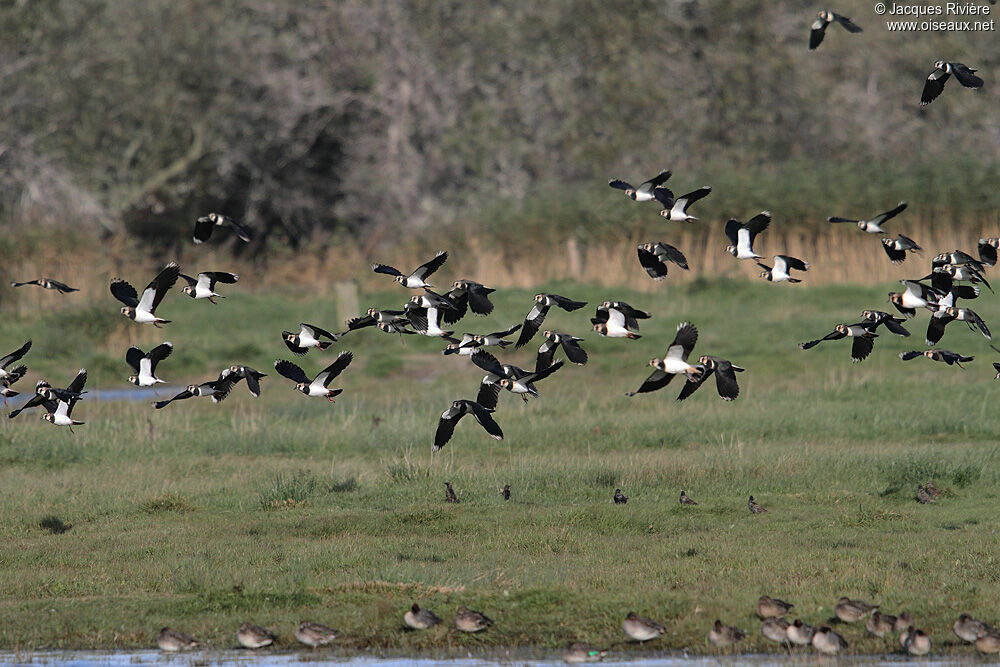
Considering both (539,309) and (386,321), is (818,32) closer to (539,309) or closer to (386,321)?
(539,309)

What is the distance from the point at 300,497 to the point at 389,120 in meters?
40.2

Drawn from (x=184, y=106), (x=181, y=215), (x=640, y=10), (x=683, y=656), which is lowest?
(x=683, y=656)

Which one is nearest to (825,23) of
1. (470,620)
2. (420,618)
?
(470,620)

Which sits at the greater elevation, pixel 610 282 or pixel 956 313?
pixel 610 282

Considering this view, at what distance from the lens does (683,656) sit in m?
12.1

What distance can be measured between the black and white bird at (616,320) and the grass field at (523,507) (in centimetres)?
248

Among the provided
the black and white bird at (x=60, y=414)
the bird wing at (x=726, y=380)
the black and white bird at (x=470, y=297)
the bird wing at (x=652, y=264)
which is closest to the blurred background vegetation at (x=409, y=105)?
the black and white bird at (x=60, y=414)

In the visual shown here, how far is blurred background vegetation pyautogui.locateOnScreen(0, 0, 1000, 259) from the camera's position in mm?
52844

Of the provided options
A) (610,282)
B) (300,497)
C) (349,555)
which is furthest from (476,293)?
(610,282)

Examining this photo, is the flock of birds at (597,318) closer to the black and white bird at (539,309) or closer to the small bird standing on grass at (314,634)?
the black and white bird at (539,309)

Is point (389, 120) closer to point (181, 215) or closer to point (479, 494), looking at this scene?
point (181, 215)

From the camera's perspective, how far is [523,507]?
57.6 ft

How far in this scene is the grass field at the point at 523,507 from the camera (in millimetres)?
13086

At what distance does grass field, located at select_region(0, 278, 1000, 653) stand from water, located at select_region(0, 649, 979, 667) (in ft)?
0.85
